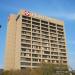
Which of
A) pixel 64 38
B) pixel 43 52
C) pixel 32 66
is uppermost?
pixel 64 38

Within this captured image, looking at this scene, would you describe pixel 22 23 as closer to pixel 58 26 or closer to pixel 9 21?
pixel 9 21

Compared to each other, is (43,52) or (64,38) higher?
(64,38)

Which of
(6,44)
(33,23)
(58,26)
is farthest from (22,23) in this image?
(58,26)

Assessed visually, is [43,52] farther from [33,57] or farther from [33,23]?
[33,23]

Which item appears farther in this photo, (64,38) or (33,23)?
(64,38)

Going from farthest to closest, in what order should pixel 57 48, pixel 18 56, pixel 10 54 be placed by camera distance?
pixel 57 48
pixel 10 54
pixel 18 56

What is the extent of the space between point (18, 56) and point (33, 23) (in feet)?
67.8

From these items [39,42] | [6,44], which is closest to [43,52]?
[39,42]

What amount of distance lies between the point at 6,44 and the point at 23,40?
14.6 meters

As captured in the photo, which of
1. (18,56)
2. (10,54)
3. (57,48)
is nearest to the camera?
(18,56)

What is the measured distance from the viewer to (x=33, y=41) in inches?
4377

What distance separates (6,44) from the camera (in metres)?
118

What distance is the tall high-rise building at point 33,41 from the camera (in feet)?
351

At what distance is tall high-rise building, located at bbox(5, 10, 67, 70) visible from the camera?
107 meters
